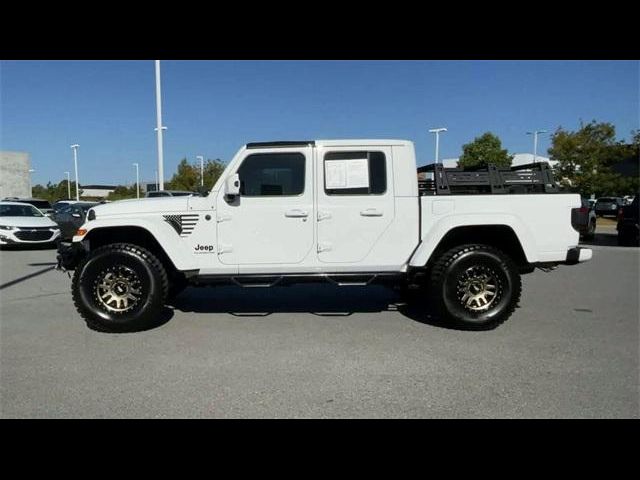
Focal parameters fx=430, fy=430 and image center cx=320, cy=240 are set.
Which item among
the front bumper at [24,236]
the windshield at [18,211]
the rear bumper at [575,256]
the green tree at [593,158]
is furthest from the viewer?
the green tree at [593,158]

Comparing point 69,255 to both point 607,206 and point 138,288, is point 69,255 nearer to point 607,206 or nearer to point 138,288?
point 138,288

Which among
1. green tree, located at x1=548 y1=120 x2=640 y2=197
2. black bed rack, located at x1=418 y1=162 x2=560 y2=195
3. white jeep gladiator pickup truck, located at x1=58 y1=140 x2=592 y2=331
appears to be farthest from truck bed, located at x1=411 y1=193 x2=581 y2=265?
green tree, located at x1=548 y1=120 x2=640 y2=197

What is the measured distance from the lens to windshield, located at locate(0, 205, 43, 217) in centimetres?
1334

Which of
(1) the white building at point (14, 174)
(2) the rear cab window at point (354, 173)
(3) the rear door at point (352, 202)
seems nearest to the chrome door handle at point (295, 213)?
(3) the rear door at point (352, 202)

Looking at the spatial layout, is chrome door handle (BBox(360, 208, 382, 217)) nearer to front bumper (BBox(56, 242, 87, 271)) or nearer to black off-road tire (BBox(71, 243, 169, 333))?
black off-road tire (BBox(71, 243, 169, 333))

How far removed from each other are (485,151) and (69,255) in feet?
97.5

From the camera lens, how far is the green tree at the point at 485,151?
97.7 feet

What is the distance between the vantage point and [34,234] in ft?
40.5

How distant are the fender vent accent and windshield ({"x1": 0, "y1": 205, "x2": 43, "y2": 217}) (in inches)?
445

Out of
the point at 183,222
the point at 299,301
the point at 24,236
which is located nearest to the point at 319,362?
the point at 183,222


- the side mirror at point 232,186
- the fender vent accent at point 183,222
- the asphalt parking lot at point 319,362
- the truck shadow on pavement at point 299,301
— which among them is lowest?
the asphalt parking lot at point 319,362

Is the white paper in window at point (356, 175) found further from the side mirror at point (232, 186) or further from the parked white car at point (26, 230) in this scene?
the parked white car at point (26, 230)

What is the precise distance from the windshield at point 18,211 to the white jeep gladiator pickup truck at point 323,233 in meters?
10.7
